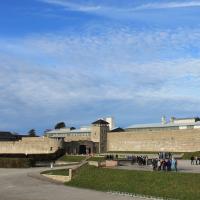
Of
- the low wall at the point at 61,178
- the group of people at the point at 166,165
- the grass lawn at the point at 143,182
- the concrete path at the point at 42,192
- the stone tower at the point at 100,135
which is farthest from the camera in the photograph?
the stone tower at the point at 100,135

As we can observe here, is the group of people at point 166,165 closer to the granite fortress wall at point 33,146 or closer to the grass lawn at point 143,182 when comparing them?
the grass lawn at point 143,182

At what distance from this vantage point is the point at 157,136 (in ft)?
279

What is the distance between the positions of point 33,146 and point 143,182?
79.8m

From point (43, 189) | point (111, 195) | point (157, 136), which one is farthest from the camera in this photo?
point (157, 136)

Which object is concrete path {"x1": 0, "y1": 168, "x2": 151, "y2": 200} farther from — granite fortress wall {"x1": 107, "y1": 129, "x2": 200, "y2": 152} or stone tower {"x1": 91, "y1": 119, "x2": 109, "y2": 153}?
stone tower {"x1": 91, "y1": 119, "x2": 109, "y2": 153}

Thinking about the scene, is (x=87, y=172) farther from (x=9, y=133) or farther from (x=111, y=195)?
(x=9, y=133)

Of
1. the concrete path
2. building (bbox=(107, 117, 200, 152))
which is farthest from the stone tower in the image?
the concrete path

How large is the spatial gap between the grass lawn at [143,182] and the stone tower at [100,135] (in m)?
64.5

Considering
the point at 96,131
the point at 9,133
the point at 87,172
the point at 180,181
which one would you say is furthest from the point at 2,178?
the point at 9,133

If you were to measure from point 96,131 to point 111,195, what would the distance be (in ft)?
252

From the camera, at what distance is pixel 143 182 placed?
92.4 feet

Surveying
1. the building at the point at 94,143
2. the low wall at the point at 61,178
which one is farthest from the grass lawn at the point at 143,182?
the building at the point at 94,143

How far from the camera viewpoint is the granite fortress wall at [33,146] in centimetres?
9875

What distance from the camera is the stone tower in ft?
327
